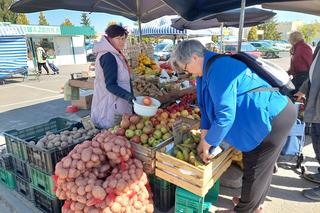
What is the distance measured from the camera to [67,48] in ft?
Answer: 74.9

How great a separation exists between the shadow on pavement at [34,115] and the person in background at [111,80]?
3.69m

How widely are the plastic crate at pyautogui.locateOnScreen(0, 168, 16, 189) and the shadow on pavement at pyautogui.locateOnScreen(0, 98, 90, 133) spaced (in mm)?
2793

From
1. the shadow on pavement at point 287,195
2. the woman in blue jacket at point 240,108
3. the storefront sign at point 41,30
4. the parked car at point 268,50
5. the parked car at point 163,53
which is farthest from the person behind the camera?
the parked car at point 268,50

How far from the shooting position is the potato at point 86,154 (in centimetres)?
227

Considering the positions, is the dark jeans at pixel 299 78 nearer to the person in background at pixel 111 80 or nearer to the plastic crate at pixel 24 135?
the person in background at pixel 111 80

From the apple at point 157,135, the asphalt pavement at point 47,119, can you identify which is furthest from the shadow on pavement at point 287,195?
the apple at point 157,135

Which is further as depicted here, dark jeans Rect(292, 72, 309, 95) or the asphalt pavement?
dark jeans Rect(292, 72, 309, 95)

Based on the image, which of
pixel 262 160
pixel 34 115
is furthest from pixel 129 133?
pixel 34 115

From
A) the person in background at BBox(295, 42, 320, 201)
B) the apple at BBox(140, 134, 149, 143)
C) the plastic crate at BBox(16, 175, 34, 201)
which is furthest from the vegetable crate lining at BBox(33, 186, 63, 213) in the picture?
the person in background at BBox(295, 42, 320, 201)

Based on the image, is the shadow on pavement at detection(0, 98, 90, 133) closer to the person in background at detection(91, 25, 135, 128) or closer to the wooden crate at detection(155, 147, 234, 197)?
the person in background at detection(91, 25, 135, 128)

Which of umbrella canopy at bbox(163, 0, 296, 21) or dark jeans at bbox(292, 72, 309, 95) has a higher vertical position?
umbrella canopy at bbox(163, 0, 296, 21)

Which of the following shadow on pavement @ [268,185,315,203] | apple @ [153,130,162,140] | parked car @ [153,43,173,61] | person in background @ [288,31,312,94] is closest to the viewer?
apple @ [153,130,162,140]

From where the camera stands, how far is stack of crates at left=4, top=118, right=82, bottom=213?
267 centimetres

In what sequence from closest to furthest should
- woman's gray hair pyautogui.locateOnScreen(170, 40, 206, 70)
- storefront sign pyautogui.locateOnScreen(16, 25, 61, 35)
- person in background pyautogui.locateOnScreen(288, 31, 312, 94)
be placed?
woman's gray hair pyautogui.locateOnScreen(170, 40, 206, 70) < person in background pyautogui.locateOnScreen(288, 31, 312, 94) < storefront sign pyautogui.locateOnScreen(16, 25, 61, 35)
